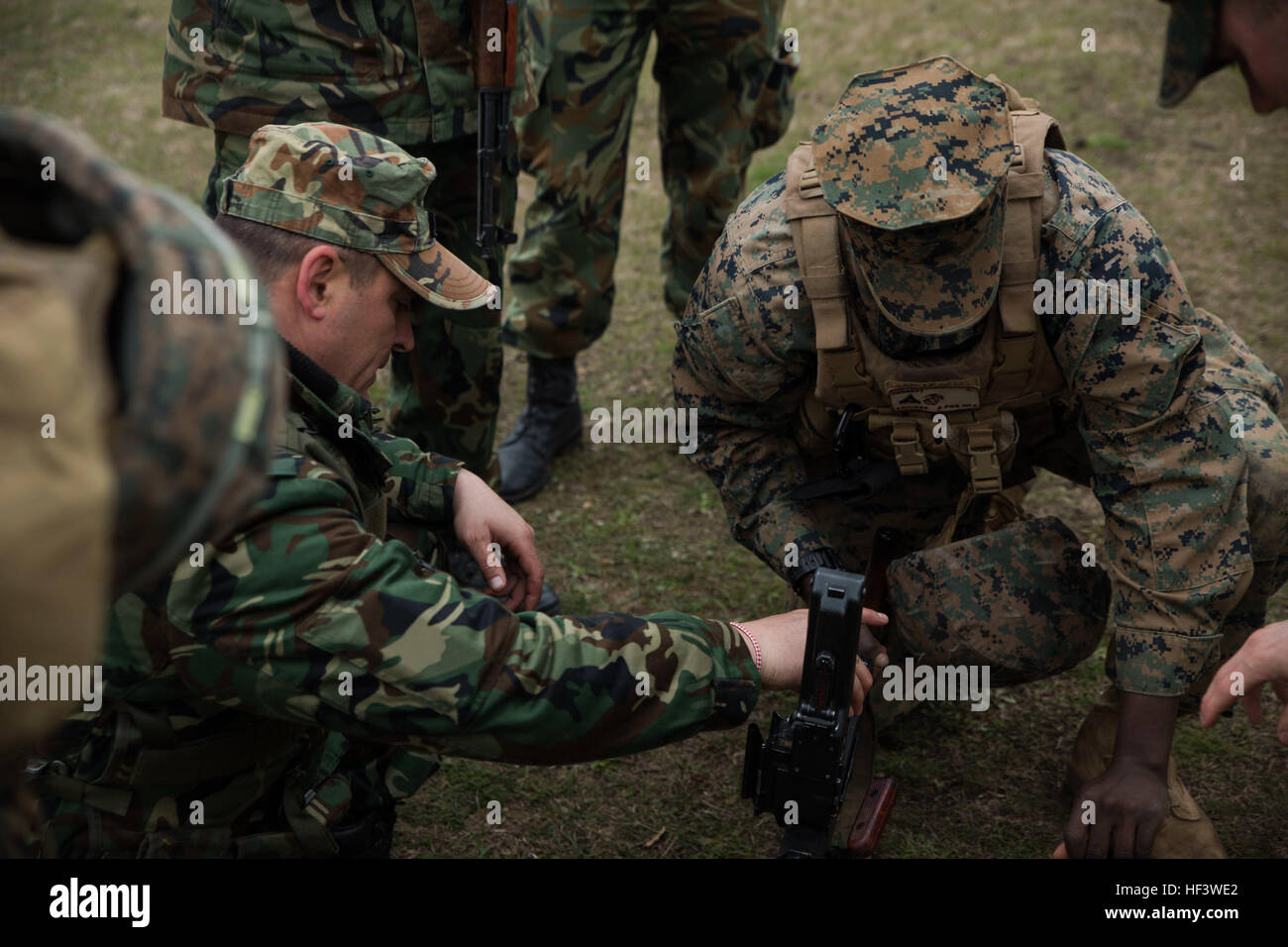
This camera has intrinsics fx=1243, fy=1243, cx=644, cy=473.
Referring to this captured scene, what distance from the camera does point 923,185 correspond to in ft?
8.07

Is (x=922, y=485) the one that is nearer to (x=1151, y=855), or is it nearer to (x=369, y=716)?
(x=1151, y=855)

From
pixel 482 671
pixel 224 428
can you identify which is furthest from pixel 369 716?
pixel 224 428

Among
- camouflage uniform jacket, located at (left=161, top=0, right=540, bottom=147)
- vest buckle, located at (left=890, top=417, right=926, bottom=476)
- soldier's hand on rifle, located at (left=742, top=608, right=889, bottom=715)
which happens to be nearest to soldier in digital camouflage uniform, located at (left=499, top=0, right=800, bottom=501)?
camouflage uniform jacket, located at (left=161, top=0, right=540, bottom=147)

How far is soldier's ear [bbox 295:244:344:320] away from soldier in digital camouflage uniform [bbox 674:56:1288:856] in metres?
0.96

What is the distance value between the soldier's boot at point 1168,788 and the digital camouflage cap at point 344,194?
1856mm

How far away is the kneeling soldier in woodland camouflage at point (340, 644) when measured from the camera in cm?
192

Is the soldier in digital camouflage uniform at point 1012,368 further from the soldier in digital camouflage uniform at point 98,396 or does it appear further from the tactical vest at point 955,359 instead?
the soldier in digital camouflage uniform at point 98,396

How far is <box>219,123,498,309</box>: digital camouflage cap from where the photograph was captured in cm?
236

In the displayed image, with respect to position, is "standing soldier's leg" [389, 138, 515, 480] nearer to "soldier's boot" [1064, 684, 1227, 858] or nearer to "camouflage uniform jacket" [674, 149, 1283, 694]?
"camouflage uniform jacket" [674, 149, 1283, 694]

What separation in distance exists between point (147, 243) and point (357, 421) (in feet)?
4.34

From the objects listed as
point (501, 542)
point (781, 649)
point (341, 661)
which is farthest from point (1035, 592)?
point (341, 661)

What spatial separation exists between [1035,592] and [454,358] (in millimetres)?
1779

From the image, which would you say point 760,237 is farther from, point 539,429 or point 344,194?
point 539,429

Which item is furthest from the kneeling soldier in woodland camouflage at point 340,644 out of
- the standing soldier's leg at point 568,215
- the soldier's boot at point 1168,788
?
the standing soldier's leg at point 568,215
